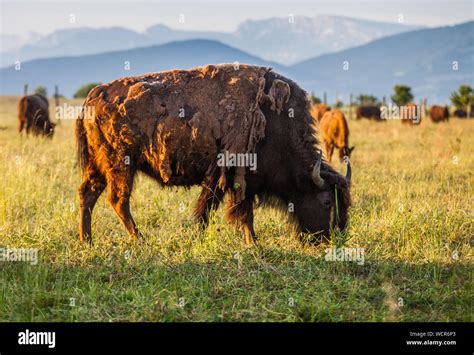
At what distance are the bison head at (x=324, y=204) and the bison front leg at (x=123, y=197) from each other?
6.88 ft

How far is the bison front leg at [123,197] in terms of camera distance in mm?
6664

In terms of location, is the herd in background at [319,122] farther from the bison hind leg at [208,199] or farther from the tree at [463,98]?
the tree at [463,98]

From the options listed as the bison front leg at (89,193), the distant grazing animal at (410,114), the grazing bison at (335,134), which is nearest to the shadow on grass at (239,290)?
the bison front leg at (89,193)

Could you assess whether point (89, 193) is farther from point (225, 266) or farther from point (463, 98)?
point (463, 98)

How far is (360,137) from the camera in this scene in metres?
21.4

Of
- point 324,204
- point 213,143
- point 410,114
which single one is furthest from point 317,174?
point 410,114

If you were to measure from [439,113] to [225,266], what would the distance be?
3083 centimetres

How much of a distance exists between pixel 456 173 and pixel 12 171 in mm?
8442

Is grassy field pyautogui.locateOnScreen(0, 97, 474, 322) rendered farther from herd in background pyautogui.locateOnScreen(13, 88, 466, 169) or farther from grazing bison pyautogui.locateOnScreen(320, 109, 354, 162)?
grazing bison pyautogui.locateOnScreen(320, 109, 354, 162)

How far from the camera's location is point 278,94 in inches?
267

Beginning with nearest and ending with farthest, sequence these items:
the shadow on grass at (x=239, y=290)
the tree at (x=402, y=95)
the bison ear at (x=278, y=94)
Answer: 1. the shadow on grass at (x=239, y=290)
2. the bison ear at (x=278, y=94)
3. the tree at (x=402, y=95)
